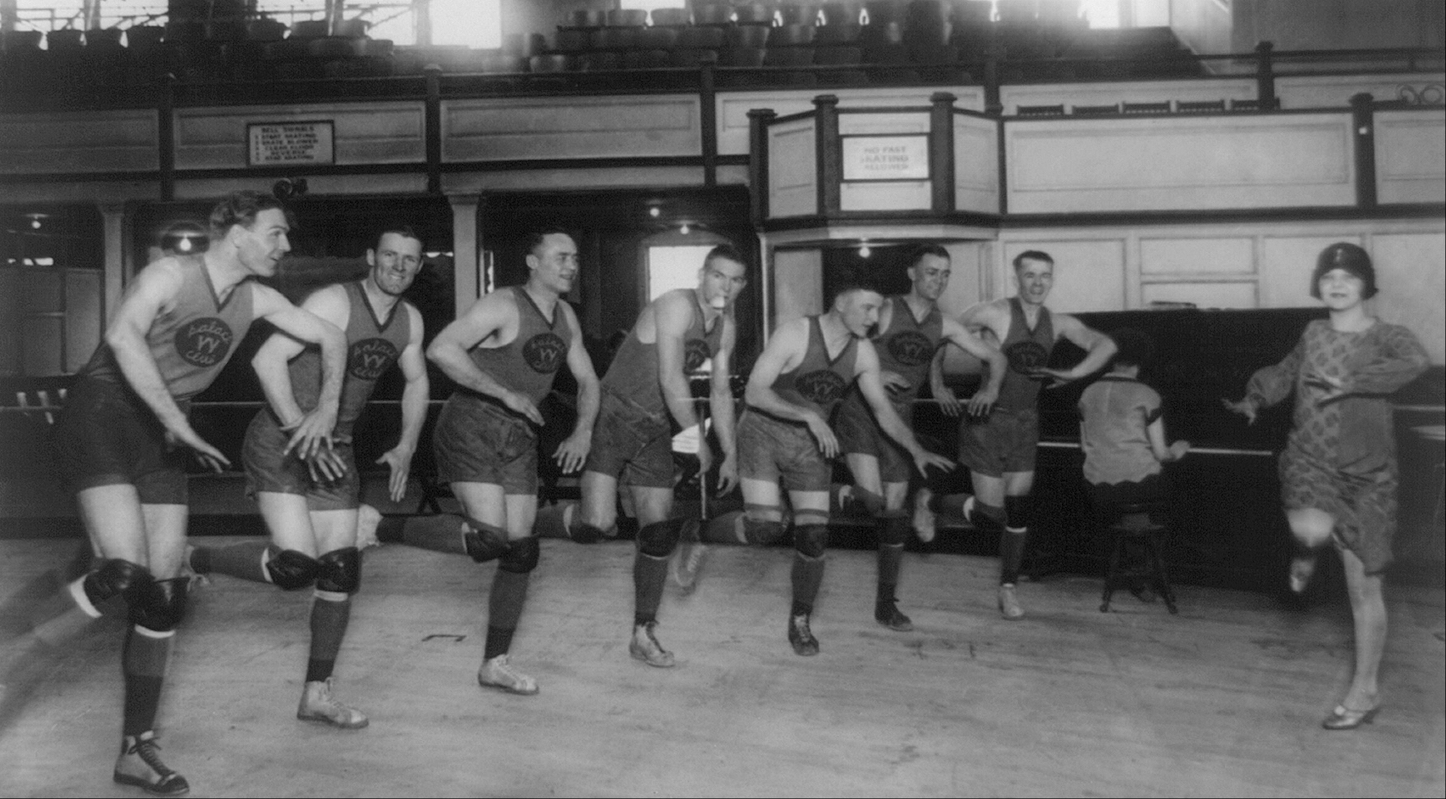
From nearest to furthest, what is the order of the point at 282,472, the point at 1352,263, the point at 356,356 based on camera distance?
the point at 1352,263
the point at 282,472
the point at 356,356

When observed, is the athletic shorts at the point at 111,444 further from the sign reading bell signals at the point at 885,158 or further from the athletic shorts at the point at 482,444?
the sign reading bell signals at the point at 885,158

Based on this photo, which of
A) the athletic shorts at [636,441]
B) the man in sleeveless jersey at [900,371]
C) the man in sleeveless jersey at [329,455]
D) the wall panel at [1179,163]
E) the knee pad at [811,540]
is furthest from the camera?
the wall panel at [1179,163]

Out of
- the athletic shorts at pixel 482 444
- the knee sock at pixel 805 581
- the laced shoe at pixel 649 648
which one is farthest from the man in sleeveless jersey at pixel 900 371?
the athletic shorts at pixel 482 444

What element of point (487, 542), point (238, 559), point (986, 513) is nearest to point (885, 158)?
point (986, 513)

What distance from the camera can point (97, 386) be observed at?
138 inches

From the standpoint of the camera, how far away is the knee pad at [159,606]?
3.38 meters

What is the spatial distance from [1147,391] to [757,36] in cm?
936

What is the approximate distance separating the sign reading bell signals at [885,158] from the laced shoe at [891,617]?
20.3 feet

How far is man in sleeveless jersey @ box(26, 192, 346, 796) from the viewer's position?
132 inches

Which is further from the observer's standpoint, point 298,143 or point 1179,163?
point 298,143

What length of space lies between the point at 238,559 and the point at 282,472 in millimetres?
1714

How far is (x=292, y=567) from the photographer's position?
387 centimetres

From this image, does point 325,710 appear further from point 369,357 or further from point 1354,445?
point 1354,445

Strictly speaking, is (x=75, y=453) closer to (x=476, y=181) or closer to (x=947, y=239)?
A: (x=947, y=239)
